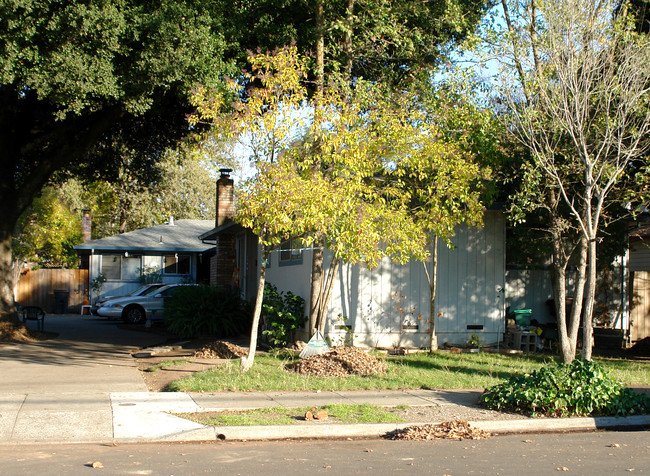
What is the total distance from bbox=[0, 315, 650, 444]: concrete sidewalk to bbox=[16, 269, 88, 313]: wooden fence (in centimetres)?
2198

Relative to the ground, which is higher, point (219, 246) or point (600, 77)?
point (600, 77)

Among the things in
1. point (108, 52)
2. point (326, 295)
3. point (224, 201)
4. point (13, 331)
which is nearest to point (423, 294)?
point (326, 295)

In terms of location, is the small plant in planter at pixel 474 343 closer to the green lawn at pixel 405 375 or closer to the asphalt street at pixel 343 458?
the green lawn at pixel 405 375

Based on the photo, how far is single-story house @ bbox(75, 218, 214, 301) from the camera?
107 ft

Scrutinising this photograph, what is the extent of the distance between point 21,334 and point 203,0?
10464 mm

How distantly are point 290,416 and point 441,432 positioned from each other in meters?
2.02

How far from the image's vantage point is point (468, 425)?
848 centimetres

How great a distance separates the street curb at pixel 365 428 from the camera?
7953mm

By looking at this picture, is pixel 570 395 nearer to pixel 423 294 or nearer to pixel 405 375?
pixel 405 375

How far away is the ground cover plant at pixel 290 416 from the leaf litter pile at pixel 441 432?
1.31 ft

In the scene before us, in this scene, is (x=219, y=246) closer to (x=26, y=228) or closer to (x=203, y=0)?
(x=203, y=0)

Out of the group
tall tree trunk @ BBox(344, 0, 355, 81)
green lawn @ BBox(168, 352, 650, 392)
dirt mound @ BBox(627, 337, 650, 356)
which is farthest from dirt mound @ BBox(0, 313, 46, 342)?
dirt mound @ BBox(627, 337, 650, 356)

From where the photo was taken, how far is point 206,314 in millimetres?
18641

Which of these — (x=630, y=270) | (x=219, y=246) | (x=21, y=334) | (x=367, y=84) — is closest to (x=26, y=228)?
(x=219, y=246)
